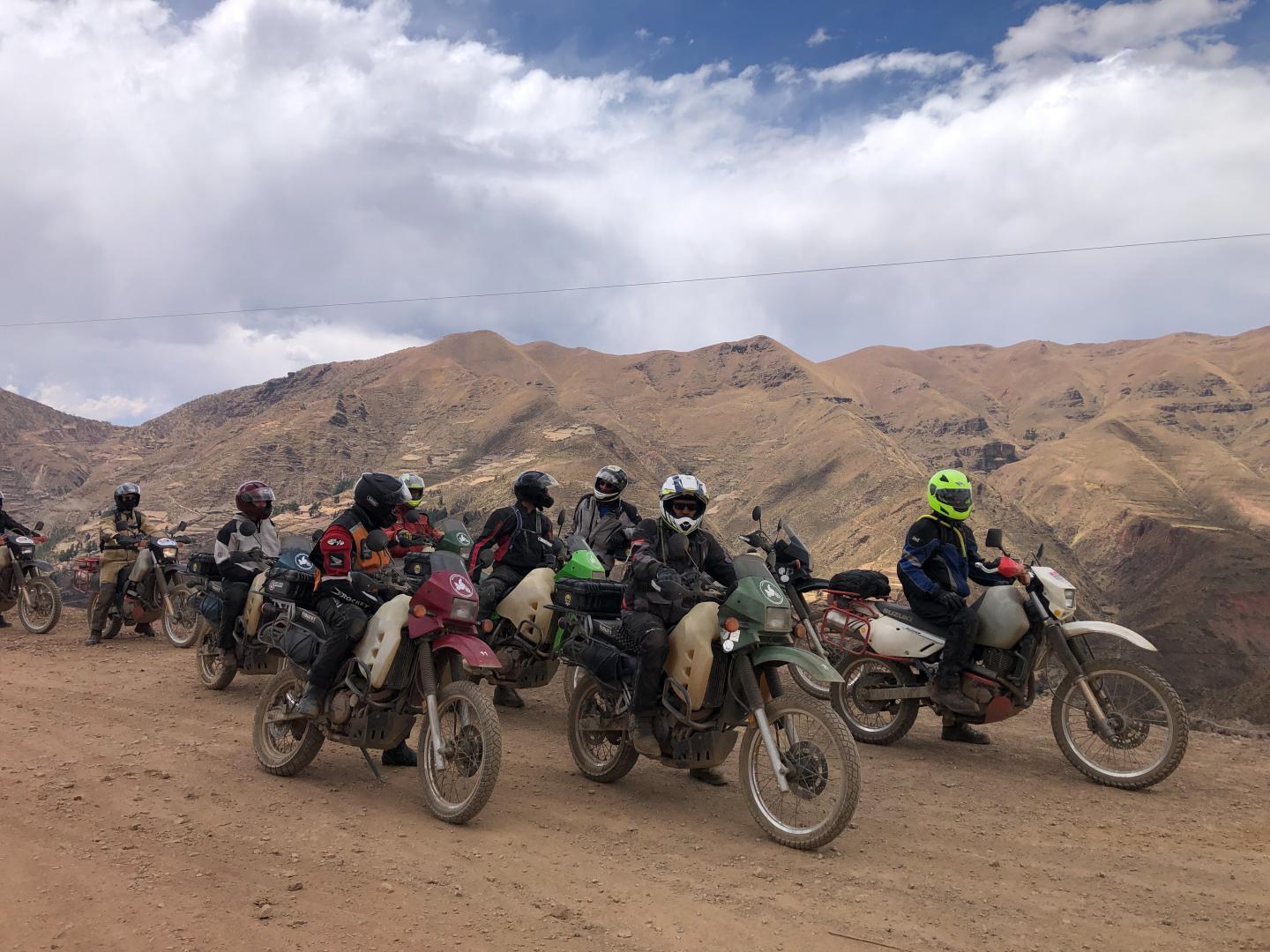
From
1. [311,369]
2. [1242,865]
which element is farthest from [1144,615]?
[311,369]

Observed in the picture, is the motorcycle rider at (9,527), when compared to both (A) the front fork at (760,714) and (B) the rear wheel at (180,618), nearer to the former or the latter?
(B) the rear wheel at (180,618)

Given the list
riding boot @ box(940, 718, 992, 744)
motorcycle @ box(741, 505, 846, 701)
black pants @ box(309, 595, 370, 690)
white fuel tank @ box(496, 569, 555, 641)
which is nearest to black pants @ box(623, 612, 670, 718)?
black pants @ box(309, 595, 370, 690)

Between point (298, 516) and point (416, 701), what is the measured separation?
70.9 meters

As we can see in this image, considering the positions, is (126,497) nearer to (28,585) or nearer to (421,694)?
(28,585)

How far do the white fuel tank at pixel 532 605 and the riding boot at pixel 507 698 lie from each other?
111cm

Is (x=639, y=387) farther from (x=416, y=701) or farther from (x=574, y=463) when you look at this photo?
(x=416, y=701)

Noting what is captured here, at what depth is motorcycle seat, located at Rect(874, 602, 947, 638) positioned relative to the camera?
7.80 m

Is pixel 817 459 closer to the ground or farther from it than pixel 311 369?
closer to the ground

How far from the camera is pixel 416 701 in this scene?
601 cm

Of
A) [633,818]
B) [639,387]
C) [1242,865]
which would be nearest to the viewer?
[1242,865]

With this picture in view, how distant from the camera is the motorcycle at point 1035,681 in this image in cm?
683

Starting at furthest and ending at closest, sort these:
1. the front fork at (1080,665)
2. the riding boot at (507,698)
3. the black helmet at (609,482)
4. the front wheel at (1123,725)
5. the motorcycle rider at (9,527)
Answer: the motorcycle rider at (9,527) < the black helmet at (609,482) < the riding boot at (507,698) < the front fork at (1080,665) < the front wheel at (1123,725)

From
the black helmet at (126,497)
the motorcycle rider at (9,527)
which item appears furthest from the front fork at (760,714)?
the motorcycle rider at (9,527)

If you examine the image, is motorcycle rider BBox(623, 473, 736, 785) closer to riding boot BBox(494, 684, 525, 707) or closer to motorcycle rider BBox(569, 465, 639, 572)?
riding boot BBox(494, 684, 525, 707)
